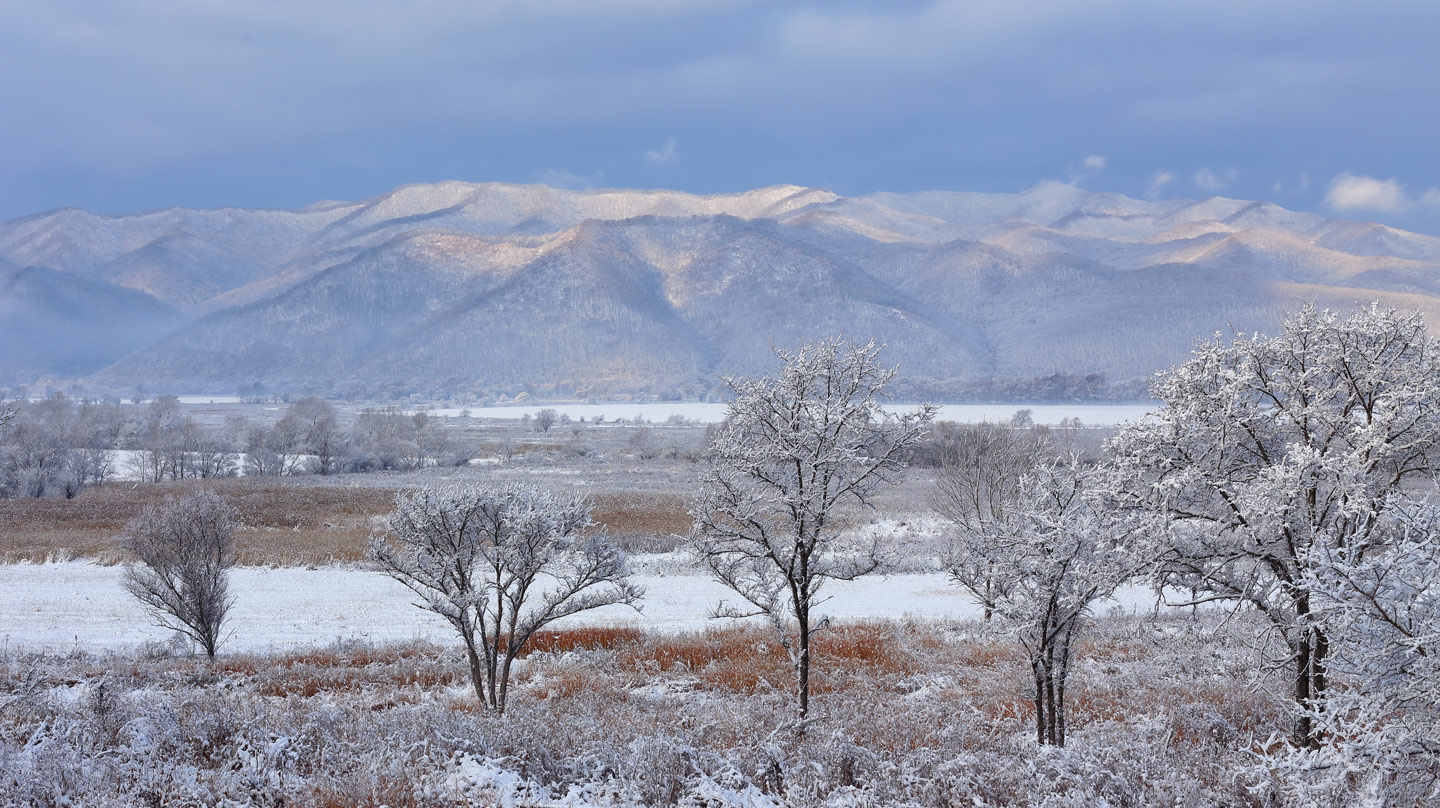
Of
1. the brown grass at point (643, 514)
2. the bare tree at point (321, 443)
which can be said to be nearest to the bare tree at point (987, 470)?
the brown grass at point (643, 514)

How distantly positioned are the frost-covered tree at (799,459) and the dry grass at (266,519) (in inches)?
957

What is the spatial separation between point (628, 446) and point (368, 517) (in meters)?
40.6

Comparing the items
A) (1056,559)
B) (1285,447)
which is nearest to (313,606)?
(1056,559)

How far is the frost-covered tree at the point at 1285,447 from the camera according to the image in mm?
6852

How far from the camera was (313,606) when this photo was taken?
22797 mm

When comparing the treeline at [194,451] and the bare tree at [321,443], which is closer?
the treeline at [194,451]

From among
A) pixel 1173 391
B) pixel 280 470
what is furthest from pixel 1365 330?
pixel 280 470

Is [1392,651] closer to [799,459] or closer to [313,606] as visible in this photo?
[799,459]

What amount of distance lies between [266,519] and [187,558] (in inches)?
977

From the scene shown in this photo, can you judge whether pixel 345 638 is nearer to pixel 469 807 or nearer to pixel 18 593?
pixel 18 593

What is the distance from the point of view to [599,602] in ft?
31.1

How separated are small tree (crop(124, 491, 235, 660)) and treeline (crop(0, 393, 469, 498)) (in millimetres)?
38664

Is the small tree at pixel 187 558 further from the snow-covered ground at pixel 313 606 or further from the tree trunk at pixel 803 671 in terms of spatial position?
the tree trunk at pixel 803 671

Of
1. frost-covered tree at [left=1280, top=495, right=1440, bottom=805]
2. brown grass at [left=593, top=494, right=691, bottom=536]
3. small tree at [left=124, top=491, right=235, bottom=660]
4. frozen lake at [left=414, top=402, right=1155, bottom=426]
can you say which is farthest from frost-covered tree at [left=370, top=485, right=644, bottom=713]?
frozen lake at [left=414, top=402, right=1155, bottom=426]
